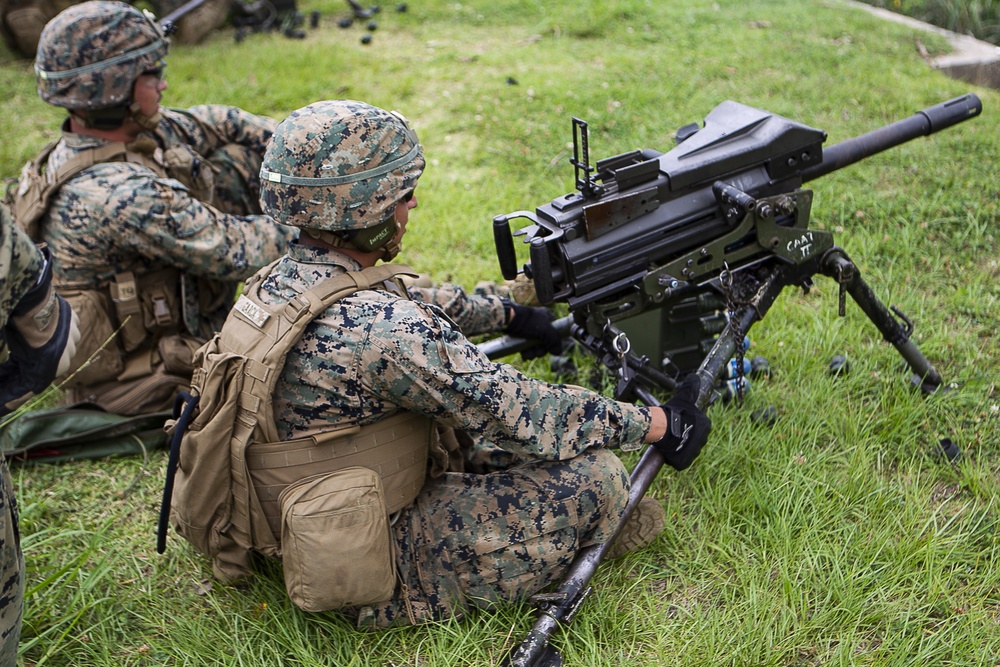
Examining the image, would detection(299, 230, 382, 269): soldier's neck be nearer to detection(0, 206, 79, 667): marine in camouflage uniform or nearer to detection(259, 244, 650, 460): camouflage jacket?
detection(259, 244, 650, 460): camouflage jacket

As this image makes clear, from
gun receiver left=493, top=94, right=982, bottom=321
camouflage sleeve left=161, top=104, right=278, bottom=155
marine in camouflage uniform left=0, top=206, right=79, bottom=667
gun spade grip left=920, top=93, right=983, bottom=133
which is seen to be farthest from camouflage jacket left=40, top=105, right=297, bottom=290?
gun spade grip left=920, top=93, right=983, bottom=133

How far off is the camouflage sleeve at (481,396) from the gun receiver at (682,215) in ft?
1.40

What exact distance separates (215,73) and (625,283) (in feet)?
21.4

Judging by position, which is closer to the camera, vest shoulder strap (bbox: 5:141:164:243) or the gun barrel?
the gun barrel

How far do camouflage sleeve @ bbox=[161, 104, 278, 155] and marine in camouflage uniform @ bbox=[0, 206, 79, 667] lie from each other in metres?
1.97

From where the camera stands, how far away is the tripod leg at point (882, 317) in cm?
374

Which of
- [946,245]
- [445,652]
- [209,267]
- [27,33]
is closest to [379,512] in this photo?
[445,652]

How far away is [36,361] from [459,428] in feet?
5.10

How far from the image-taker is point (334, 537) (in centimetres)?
280

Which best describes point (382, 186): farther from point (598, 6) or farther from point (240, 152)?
point (598, 6)

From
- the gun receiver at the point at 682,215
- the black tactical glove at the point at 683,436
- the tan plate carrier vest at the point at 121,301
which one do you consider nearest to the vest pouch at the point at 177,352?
the tan plate carrier vest at the point at 121,301

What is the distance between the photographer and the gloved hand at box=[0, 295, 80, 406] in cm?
310

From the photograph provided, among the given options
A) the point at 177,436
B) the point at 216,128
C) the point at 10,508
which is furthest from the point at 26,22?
the point at 10,508

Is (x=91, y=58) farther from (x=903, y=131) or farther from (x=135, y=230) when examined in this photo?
(x=903, y=131)
